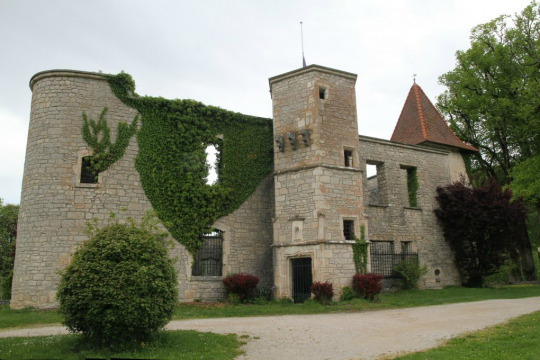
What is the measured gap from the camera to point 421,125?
21.8 metres

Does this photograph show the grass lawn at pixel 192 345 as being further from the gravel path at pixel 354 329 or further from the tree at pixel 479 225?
the tree at pixel 479 225

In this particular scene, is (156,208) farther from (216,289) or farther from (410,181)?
(410,181)

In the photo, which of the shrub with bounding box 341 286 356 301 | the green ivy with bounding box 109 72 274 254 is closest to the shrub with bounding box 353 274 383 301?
the shrub with bounding box 341 286 356 301

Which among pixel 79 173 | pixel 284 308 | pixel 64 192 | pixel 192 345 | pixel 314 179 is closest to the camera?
pixel 192 345

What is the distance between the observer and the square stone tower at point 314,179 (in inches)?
581

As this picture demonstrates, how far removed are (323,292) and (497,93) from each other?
1556 cm

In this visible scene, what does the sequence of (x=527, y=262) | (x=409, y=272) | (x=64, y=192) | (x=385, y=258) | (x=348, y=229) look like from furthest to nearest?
(x=527, y=262) → (x=385, y=258) → (x=409, y=272) → (x=348, y=229) → (x=64, y=192)

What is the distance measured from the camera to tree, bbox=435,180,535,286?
63.3 feet

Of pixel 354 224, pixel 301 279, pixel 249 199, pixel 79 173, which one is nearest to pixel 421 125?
pixel 354 224

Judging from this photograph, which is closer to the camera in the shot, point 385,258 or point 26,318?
point 26,318

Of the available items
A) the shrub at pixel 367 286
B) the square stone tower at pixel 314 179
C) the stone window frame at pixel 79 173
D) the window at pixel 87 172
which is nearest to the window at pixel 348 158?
the square stone tower at pixel 314 179

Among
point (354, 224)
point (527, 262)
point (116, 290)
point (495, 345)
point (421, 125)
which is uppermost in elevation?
point (421, 125)

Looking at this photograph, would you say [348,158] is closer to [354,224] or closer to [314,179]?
[314,179]

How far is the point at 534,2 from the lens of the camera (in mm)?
21641
